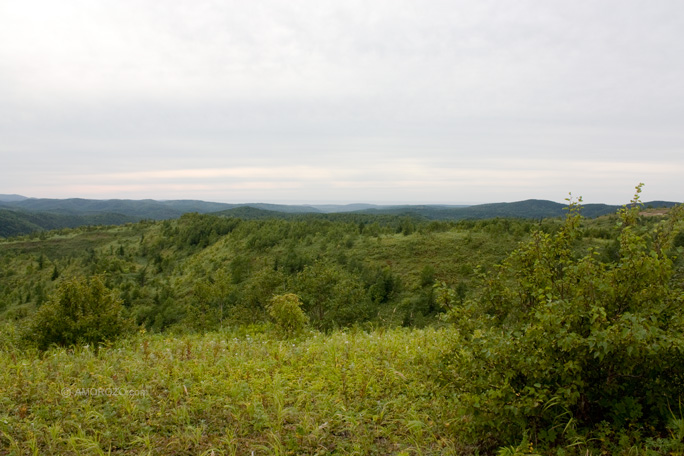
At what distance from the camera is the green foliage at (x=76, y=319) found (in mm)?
8312

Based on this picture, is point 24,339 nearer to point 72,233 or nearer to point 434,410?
point 434,410

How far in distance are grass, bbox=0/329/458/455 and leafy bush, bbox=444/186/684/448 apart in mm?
684

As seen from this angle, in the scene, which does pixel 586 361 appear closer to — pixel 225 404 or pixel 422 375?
pixel 422 375

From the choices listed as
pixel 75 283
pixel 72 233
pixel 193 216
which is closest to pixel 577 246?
pixel 75 283

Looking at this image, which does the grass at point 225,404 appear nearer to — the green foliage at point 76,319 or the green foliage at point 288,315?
the green foliage at point 76,319

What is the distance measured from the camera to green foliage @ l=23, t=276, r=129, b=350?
8.31 m

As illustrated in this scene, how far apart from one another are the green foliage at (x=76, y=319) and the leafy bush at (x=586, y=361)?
8.42m

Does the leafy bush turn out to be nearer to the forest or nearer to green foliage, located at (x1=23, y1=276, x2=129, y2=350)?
the forest

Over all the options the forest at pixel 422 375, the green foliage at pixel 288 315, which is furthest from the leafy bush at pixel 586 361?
the green foliage at pixel 288 315

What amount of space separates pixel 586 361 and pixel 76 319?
34.3 ft

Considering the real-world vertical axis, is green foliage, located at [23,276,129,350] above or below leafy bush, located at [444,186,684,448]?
below

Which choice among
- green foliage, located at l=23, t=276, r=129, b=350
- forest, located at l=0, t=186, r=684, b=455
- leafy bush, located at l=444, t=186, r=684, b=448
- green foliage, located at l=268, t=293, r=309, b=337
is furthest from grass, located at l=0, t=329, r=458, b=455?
green foliage, located at l=268, t=293, r=309, b=337

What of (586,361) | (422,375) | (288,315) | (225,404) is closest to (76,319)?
(288,315)

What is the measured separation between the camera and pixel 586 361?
3.28m
